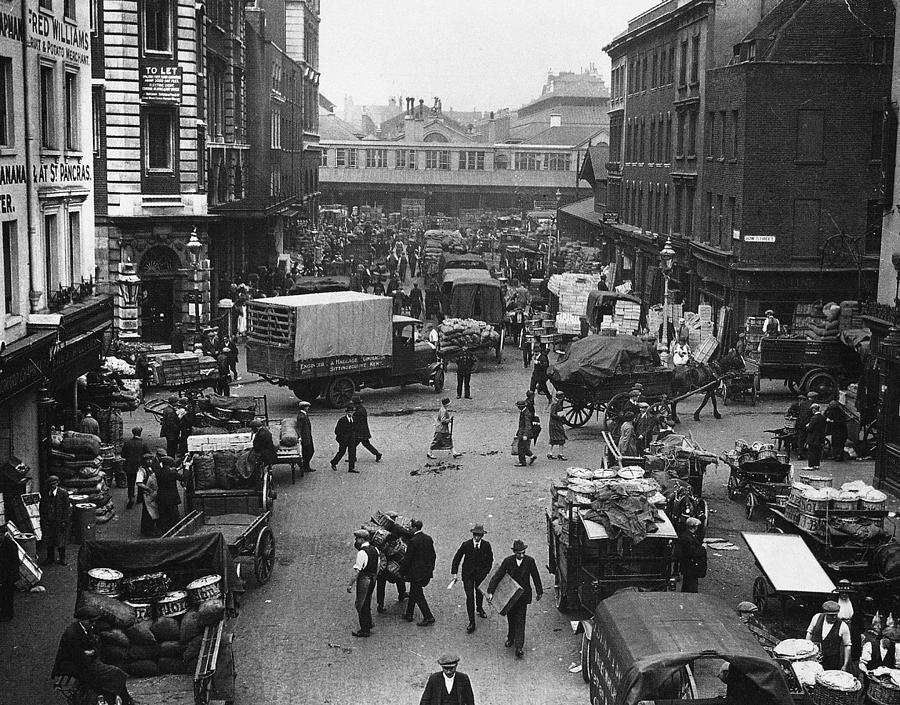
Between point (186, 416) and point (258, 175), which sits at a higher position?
point (258, 175)

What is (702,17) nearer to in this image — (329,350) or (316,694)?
(329,350)

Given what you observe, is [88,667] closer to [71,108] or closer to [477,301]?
[71,108]

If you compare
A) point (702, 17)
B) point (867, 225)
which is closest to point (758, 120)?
point (867, 225)

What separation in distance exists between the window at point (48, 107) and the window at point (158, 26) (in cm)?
1659

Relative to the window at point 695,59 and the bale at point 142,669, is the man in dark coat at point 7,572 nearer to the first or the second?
the bale at point 142,669

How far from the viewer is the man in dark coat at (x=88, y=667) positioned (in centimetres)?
1255

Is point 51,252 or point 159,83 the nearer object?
point 51,252

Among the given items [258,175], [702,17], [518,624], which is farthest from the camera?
[258,175]

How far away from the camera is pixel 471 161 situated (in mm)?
121125

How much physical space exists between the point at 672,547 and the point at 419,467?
10427 mm

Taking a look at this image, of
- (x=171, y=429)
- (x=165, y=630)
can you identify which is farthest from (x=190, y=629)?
(x=171, y=429)

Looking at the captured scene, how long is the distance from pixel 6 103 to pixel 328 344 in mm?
12265

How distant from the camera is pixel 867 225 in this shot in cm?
4053

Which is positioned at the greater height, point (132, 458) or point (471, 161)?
point (471, 161)
